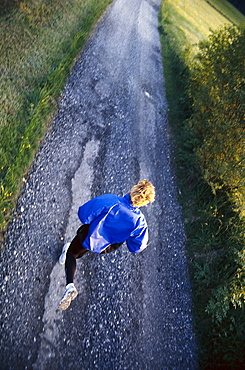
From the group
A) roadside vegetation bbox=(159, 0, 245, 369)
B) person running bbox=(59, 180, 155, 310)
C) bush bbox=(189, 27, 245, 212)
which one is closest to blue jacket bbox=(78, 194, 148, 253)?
person running bbox=(59, 180, 155, 310)

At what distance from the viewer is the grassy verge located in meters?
4.81

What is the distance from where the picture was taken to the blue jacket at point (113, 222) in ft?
12.0

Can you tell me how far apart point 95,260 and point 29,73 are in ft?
15.2

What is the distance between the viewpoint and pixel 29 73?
248 inches

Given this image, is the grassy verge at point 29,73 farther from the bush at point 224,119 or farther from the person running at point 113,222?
the bush at point 224,119

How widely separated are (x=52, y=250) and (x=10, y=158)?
6.01ft

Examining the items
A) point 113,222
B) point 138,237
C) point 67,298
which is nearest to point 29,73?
point 113,222

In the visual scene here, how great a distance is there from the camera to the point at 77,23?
30.3 ft

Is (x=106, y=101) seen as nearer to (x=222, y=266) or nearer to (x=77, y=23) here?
(x=77, y=23)

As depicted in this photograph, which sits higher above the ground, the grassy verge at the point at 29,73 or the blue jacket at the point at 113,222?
the blue jacket at the point at 113,222

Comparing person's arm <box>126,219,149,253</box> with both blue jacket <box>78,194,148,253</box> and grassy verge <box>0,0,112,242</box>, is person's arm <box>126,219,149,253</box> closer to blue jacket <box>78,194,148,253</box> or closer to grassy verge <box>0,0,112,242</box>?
blue jacket <box>78,194,148,253</box>

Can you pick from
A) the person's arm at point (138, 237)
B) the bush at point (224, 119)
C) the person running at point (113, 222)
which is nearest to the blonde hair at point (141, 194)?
the person running at point (113, 222)

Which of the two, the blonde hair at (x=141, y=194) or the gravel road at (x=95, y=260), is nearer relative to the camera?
the blonde hair at (x=141, y=194)

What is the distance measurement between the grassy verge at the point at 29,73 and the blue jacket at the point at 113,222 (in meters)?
1.49
